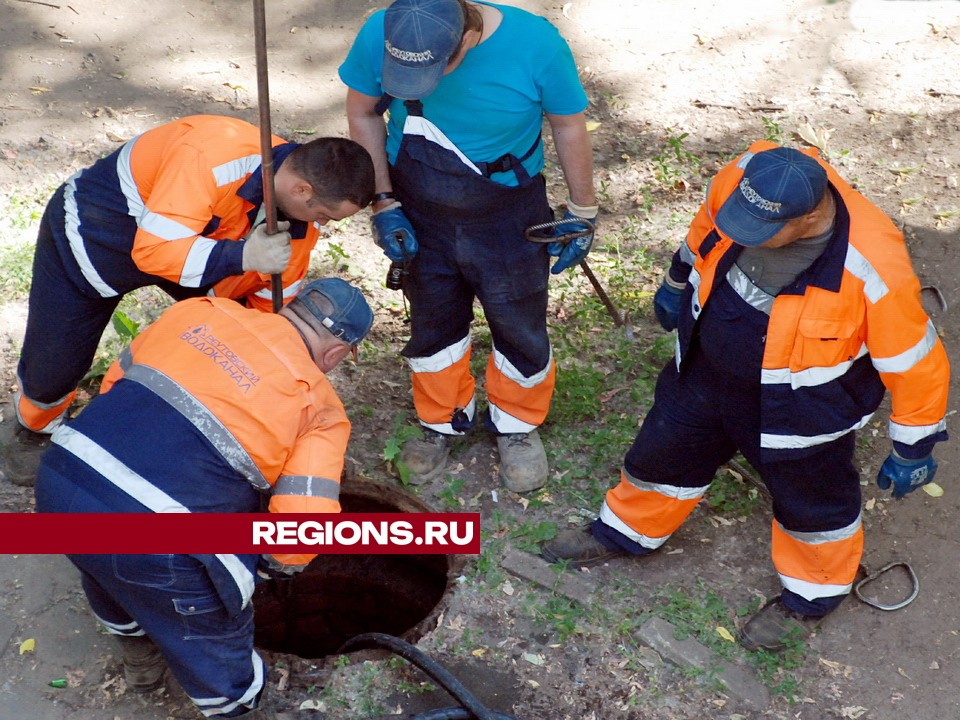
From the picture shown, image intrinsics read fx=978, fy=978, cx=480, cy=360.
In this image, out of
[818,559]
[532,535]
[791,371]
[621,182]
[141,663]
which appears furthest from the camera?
[621,182]

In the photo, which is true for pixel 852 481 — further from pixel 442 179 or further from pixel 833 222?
pixel 442 179

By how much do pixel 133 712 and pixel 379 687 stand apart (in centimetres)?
88

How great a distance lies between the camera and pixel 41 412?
13.8 feet

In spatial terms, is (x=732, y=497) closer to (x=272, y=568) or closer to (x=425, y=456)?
(x=425, y=456)

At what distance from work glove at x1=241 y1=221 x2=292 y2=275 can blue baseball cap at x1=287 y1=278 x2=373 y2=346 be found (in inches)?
7.3

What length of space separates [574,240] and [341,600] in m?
2.32

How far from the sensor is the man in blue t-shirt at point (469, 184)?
346 cm

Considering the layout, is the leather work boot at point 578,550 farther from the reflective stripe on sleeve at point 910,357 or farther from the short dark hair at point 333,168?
the short dark hair at point 333,168

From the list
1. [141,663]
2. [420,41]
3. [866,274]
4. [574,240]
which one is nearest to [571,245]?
[574,240]

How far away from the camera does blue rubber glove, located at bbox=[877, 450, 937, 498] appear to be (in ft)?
10.8

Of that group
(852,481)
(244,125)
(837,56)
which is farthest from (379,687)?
(837,56)

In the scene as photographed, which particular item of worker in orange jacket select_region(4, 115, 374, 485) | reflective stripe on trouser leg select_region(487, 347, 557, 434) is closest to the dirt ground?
reflective stripe on trouser leg select_region(487, 347, 557, 434)

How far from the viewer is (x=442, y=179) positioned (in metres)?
3.71

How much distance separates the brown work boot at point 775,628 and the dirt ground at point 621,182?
3.3 inches
